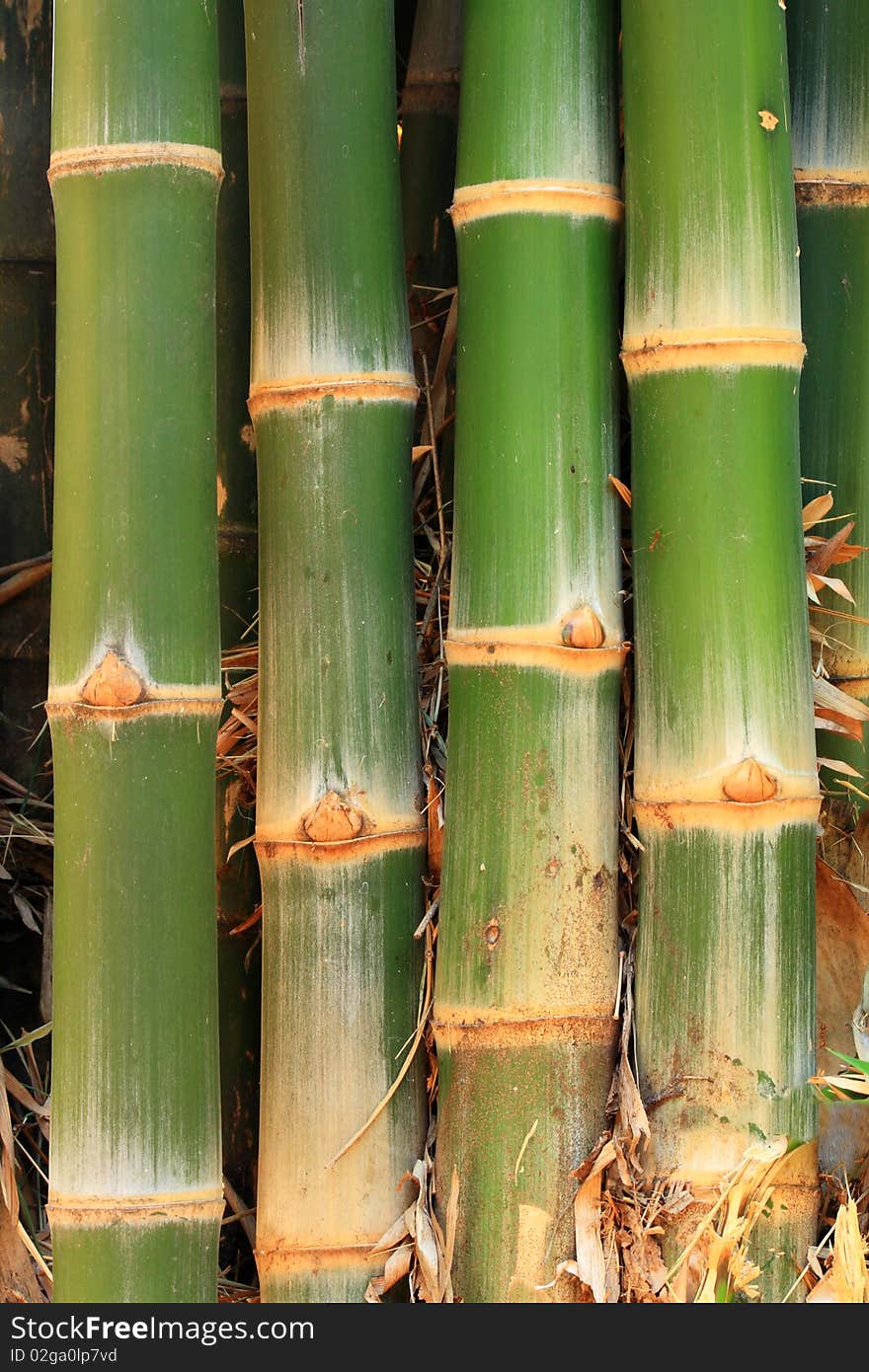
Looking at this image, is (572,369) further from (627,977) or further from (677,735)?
(627,977)

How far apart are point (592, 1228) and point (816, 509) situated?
2.15 ft

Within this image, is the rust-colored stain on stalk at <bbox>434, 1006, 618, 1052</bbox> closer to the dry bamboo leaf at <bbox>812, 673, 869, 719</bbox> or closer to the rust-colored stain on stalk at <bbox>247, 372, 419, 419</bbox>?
the dry bamboo leaf at <bbox>812, 673, 869, 719</bbox>

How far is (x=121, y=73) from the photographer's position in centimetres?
117

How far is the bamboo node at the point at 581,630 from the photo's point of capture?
49.3 inches

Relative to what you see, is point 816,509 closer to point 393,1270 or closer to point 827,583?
point 827,583

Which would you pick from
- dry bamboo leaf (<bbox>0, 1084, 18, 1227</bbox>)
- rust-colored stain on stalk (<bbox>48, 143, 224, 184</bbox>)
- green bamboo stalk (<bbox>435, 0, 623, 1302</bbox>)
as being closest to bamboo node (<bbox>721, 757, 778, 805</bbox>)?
green bamboo stalk (<bbox>435, 0, 623, 1302</bbox>)

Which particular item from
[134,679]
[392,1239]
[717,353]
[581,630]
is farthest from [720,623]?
[392,1239]

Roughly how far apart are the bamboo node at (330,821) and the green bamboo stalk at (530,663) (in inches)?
3.4

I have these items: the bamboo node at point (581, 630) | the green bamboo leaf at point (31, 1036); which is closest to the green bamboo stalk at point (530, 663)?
the bamboo node at point (581, 630)

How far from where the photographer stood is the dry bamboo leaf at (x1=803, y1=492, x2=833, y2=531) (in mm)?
1367

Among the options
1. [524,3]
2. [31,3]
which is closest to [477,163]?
[524,3]

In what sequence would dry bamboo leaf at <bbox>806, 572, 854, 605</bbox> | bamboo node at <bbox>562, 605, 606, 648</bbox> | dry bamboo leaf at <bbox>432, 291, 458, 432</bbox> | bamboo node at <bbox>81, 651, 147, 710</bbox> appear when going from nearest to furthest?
1. bamboo node at <bbox>81, 651, 147, 710</bbox>
2. bamboo node at <bbox>562, 605, 606, 648</bbox>
3. dry bamboo leaf at <bbox>806, 572, 854, 605</bbox>
4. dry bamboo leaf at <bbox>432, 291, 458, 432</bbox>

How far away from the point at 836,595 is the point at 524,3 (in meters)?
0.60

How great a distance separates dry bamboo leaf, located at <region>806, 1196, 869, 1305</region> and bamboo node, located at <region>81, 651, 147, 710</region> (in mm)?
685
